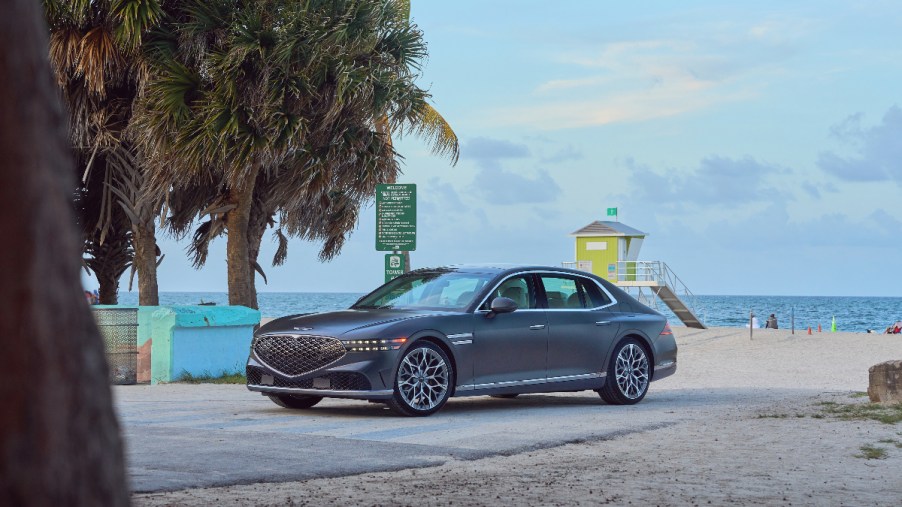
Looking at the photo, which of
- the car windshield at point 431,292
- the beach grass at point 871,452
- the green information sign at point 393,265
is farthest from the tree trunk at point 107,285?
the beach grass at point 871,452

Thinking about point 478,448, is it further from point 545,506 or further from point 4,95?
point 4,95

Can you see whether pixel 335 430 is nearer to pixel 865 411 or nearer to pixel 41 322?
pixel 865 411

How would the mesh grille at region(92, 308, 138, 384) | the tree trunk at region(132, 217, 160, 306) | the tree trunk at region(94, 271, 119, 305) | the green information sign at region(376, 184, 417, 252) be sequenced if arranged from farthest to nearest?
the tree trunk at region(94, 271, 119, 305) < the tree trunk at region(132, 217, 160, 306) < the mesh grille at region(92, 308, 138, 384) < the green information sign at region(376, 184, 417, 252)

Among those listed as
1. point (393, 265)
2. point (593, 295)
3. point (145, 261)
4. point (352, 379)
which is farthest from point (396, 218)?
point (145, 261)

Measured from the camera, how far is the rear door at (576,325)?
12.8 m

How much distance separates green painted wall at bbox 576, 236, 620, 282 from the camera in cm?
5250

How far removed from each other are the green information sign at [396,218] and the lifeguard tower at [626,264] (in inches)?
1377

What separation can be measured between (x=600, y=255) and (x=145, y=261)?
31495 mm

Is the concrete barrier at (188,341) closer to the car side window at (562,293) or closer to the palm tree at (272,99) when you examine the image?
the palm tree at (272,99)

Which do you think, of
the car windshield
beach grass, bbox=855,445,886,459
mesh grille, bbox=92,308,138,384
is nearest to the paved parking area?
the car windshield

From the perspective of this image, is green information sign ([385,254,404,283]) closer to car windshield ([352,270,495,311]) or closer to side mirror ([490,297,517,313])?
car windshield ([352,270,495,311])

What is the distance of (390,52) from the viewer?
2284cm

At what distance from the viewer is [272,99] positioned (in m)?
20.2

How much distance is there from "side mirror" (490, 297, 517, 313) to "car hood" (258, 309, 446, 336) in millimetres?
589
